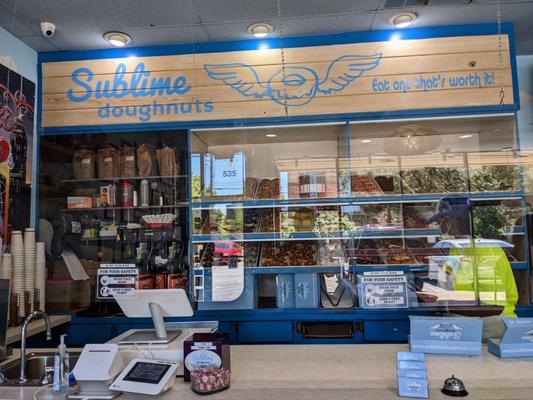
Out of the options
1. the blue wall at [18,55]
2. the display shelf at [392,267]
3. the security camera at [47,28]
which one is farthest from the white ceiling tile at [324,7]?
the blue wall at [18,55]

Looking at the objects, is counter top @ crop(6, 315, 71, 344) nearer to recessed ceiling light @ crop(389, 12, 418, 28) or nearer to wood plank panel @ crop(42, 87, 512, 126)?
wood plank panel @ crop(42, 87, 512, 126)

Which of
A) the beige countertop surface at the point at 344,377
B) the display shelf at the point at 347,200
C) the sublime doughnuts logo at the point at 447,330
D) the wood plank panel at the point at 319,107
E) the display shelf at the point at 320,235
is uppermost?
the wood plank panel at the point at 319,107

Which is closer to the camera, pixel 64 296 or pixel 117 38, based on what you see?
pixel 117 38

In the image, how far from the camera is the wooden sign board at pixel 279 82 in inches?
150

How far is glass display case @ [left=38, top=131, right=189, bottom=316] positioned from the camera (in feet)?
13.4

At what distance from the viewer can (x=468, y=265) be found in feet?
12.2

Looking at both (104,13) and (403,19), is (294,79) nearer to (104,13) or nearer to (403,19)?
(403,19)

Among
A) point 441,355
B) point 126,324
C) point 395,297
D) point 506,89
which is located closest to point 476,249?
point 395,297

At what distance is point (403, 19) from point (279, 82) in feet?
3.89

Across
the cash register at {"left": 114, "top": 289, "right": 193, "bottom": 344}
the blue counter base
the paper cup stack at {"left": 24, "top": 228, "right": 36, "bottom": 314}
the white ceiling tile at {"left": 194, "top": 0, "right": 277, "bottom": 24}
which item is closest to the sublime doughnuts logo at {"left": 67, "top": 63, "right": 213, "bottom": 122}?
the white ceiling tile at {"left": 194, "top": 0, "right": 277, "bottom": 24}

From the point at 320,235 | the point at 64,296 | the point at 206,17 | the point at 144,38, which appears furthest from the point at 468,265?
the point at 64,296

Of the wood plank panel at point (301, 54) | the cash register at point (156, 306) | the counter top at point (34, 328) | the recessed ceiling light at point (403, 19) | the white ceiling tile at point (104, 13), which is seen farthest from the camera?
the wood plank panel at point (301, 54)

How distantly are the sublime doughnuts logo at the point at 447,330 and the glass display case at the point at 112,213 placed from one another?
2435 mm

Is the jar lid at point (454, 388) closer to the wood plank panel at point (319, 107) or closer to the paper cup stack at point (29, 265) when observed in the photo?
the wood plank panel at point (319, 107)
